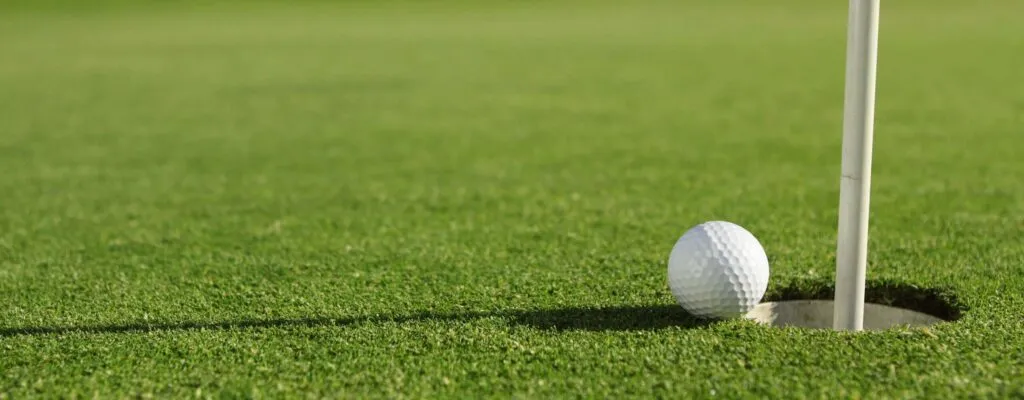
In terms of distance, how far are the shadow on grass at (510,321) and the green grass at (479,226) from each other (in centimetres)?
2

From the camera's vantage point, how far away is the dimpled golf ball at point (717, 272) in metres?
3.83

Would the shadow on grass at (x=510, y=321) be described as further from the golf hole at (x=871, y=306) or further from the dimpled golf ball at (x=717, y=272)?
the golf hole at (x=871, y=306)

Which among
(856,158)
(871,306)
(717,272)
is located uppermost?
(856,158)

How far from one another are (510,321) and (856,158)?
1.43 m

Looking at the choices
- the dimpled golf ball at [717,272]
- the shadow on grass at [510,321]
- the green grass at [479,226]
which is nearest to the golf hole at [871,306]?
the green grass at [479,226]

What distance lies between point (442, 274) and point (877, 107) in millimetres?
8239

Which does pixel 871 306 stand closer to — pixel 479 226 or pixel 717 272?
pixel 717 272

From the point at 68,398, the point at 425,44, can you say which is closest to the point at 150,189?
the point at 68,398

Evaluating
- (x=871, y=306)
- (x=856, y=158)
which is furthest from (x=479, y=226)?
(x=856, y=158)

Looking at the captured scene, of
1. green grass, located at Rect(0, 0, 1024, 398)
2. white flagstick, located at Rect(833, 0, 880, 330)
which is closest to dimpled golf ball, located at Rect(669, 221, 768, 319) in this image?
green grass, located at Rect(0, 0, 1024, 398)

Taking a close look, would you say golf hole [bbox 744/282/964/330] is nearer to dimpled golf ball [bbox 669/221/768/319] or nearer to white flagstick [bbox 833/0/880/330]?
dimpled golf ball [bbox 669/221/768/319]

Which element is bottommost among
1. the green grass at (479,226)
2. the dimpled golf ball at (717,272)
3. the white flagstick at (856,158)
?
the green grass at (479,226)

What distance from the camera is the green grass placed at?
351cm

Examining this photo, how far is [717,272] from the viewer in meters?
3.81
